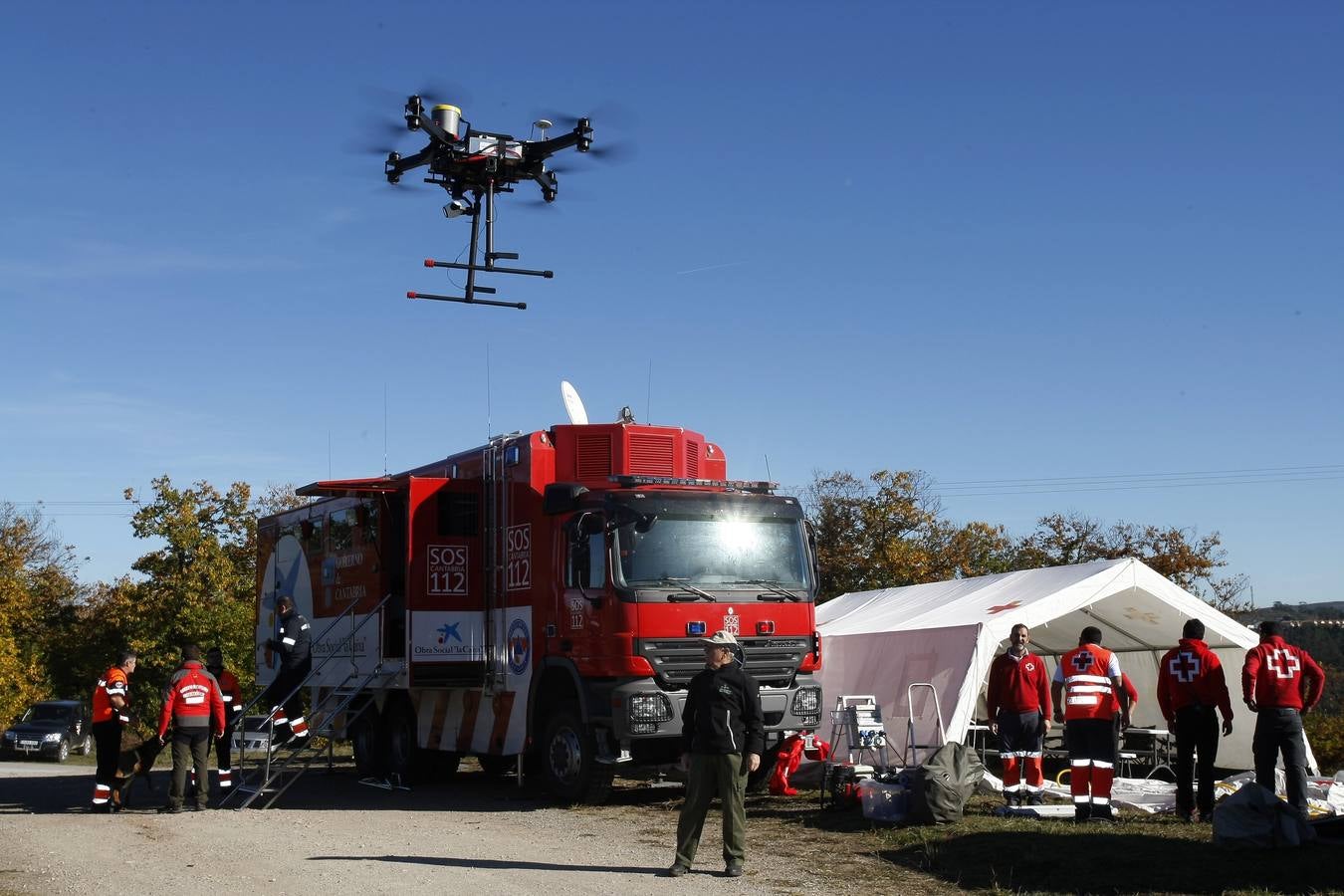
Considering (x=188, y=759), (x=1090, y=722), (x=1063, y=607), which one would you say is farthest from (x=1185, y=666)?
(x=188, y=759)

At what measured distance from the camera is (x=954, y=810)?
459 inches

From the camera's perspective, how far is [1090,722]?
1215 cm

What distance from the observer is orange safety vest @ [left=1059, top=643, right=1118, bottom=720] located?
12.2 m

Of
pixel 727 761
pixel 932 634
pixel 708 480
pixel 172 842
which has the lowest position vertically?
pixel 172 842

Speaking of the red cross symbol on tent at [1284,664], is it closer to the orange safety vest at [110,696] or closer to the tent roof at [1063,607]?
the tent roof at [1063,607]

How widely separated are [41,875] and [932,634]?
9688 millimetres

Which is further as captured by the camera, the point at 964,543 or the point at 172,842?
the point at 964,543

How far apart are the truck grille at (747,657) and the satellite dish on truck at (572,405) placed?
134 inches

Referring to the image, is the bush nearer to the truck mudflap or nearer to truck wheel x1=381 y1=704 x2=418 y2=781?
the truck mudflap

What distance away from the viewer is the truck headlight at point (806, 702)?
13789 mm

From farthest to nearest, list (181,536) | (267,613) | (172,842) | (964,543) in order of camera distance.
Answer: (964,543) → (181,536) → (267,613) → (172,842)

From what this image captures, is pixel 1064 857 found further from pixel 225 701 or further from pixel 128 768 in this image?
pixel 225 701

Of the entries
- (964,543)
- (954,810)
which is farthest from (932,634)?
(964,543)

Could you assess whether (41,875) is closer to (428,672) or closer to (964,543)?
(428,672)
